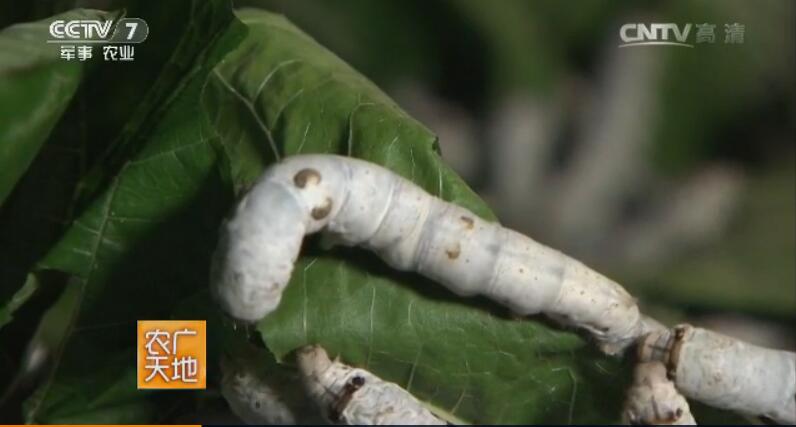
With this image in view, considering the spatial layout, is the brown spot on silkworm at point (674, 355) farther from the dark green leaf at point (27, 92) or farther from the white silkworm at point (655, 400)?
the dark green leaf at point (27, 92)

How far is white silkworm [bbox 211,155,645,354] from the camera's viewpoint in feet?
2.39

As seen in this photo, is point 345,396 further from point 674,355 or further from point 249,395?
point 674,355

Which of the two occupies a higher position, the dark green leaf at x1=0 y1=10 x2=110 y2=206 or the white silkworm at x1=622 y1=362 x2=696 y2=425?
the dark green leaf at x1=0 y1=10 x2=110 y2=206

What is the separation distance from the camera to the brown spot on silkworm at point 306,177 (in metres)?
0.74

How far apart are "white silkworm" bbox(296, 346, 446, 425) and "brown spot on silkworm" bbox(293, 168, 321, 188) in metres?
0.16

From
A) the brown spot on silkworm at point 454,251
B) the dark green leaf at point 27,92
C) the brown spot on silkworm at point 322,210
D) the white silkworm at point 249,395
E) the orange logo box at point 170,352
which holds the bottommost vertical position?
the white silkworm at point 249,395

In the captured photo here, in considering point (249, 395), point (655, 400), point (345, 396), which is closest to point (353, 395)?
point (345, 396)

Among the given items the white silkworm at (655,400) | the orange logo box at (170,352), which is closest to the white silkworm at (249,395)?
the orange logo box at (170,352)

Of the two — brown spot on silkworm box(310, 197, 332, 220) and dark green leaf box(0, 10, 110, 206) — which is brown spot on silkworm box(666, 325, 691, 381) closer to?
brown spot on silkworm box(310, 197, 332, 220)

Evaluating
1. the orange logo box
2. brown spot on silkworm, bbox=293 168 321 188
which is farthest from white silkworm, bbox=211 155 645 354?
the orange logo box

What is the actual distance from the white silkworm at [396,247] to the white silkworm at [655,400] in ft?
0.10

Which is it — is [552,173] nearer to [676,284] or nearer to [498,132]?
[498,132]

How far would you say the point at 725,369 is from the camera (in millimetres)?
853

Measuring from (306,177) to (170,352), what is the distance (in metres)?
0.23
